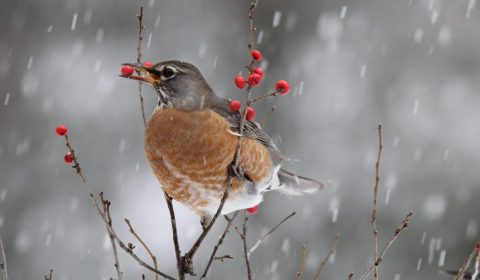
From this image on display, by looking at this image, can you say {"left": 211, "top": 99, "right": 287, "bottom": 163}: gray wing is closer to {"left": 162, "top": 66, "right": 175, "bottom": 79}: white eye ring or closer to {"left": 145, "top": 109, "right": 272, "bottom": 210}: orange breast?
{"left": 145, "top": 109, "right": 272, "bottom": 210}: orange breast

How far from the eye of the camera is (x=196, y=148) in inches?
127

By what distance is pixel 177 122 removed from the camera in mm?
3297

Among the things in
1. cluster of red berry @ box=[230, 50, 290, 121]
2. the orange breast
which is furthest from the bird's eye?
cluster of red berry @ box=[230, 50, 290, 121]

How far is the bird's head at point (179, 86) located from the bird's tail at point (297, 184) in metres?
0.97

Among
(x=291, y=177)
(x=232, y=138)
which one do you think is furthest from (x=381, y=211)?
(x=232, y=138)

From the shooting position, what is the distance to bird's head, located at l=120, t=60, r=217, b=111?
302cm

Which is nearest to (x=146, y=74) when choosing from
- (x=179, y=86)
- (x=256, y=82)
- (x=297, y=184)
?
(x=179, y=86)

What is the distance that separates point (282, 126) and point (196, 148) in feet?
23.8

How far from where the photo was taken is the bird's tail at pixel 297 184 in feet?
14.1

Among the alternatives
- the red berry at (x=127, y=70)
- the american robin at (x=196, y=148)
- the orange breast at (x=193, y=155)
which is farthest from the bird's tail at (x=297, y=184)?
the red berry at (x=127, y=70)

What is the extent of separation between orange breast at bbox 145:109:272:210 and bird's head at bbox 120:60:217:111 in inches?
2.5

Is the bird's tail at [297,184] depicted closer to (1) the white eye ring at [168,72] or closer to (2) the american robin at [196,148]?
(2) the american robin at [196,148]

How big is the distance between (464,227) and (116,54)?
637 cm

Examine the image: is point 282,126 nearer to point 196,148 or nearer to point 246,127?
point 246,127
